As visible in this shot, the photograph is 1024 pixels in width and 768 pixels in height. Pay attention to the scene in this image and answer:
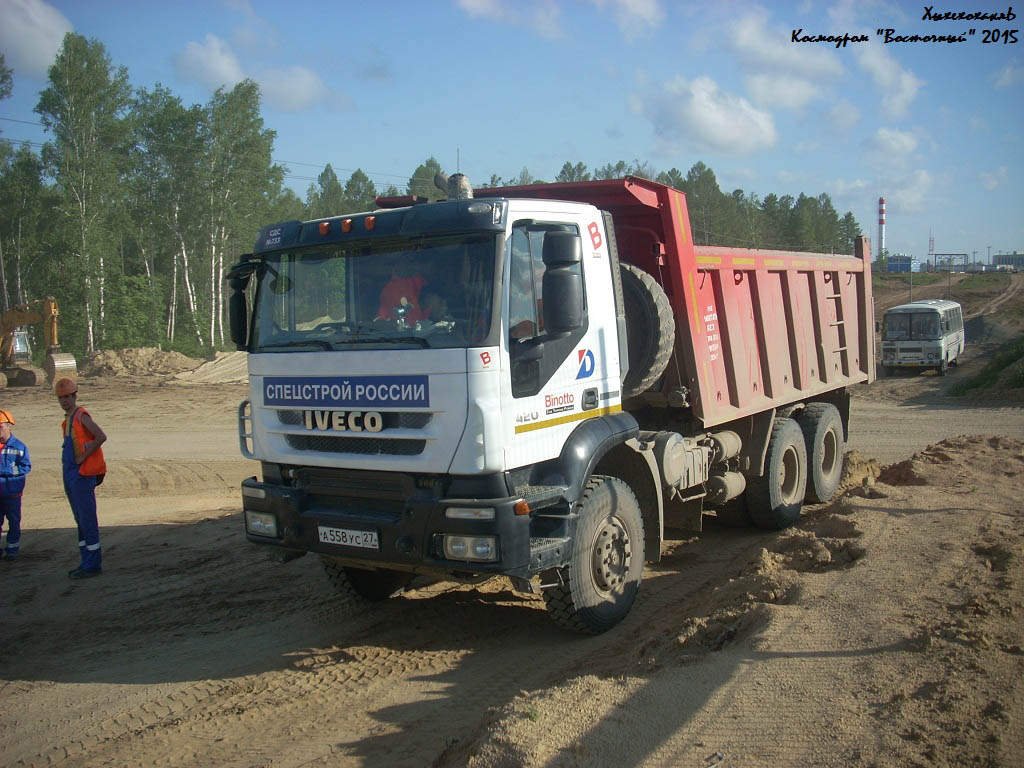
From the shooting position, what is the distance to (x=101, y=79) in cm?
3481

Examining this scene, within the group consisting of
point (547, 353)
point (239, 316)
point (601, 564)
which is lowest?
point (601, 564)

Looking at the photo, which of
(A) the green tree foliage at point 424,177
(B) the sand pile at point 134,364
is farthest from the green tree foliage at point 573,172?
(B) the sand pile at point 134,364

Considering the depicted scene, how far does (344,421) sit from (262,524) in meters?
1.04

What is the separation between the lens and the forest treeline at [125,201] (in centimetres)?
3425

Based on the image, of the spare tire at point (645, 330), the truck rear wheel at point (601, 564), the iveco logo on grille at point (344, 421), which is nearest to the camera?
the iveco logo on grille at point (344, 421)

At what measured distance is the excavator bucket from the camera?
26.5m

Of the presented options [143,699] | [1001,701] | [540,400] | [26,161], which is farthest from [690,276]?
[26,161]

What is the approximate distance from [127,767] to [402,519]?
6.08 ft

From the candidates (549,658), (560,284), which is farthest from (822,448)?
(560,284)

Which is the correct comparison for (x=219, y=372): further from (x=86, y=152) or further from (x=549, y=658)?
(x=549, y=658)

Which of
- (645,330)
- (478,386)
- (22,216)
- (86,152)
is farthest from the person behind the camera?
(22,216)

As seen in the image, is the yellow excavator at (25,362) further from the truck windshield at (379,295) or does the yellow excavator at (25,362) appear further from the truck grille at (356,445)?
the truck grille at (356,445)

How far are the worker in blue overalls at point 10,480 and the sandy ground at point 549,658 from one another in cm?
28

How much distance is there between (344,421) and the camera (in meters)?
5.06
